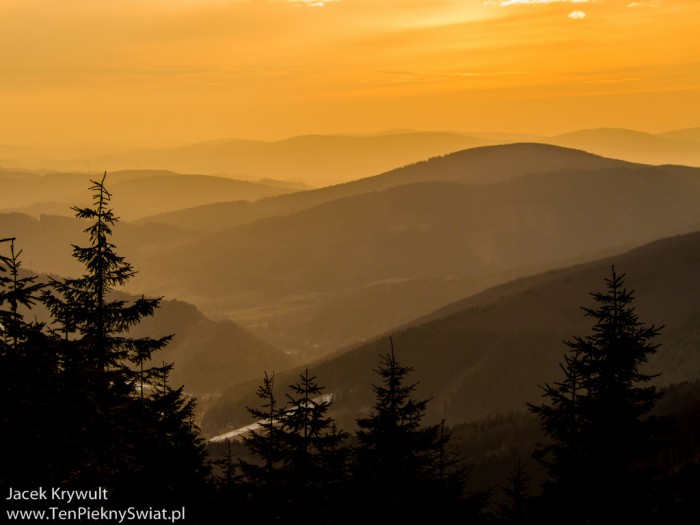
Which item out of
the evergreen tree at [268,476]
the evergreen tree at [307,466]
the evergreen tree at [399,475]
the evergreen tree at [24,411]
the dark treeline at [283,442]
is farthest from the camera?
the evergreen tree at [268,476]

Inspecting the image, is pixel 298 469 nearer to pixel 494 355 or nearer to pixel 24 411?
pixel 24 411

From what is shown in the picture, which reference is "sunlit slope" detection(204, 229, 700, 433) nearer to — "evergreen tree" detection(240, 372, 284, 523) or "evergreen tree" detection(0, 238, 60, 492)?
"evergreen tree" detection(240, 372, 284, 523)

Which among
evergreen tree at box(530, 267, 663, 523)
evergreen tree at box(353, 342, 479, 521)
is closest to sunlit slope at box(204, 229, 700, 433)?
evergreen tree at box(353, 342, 479, 521)

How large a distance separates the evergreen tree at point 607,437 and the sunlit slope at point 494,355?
426 ft

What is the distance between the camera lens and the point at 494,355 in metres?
172

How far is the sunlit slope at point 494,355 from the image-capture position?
6225 inches

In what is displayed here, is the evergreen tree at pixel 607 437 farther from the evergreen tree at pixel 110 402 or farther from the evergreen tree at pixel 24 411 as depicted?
the evergreen tree at pixel 24 411

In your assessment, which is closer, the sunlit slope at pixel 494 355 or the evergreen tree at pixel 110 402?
the evergreen tree at pixel 110 402

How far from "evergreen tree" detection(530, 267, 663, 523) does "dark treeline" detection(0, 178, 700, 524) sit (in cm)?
3

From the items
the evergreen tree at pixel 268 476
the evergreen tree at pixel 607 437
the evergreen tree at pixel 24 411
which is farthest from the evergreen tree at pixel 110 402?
the evergreen tree at pixel 607 437

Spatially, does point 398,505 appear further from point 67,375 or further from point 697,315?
point 697,315

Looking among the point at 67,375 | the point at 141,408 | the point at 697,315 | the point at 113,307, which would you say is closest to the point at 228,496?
the point at 141,408

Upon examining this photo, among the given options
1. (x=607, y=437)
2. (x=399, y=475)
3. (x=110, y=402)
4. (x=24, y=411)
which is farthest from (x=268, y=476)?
(x=24, y=411)

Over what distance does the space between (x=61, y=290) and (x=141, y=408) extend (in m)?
4.27
